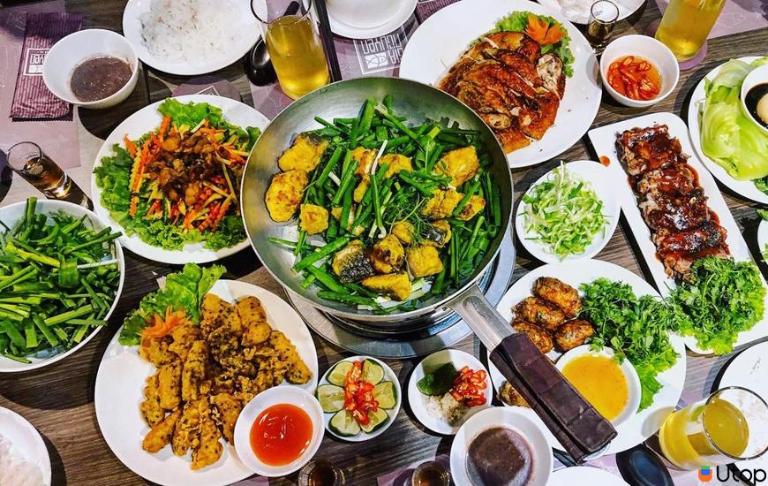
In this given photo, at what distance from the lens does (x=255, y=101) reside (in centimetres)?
261

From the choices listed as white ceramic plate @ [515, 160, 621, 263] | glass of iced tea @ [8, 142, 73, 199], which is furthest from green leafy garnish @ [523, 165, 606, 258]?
glass of iced tea @ [8, 142, 73, 199]

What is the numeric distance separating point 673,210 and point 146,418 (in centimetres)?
203

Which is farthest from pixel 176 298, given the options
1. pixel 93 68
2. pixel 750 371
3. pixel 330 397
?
pixel 750 371

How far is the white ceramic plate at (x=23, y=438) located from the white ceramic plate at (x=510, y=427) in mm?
1338

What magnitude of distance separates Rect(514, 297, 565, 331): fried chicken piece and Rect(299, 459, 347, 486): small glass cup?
0.83 m

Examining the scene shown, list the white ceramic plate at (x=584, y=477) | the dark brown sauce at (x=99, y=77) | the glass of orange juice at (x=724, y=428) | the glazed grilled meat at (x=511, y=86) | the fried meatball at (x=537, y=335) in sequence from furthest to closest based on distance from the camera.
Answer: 1. the dark brown sauce at (x=99, y=77)
2. the glazed grilled meat at (x=511, y=86)
3. the fried meatball at (x=537, y=335)
4. the white ceramic plate at (x=584, y=477)
5. the glass of orange juice at (x=724, y=428)

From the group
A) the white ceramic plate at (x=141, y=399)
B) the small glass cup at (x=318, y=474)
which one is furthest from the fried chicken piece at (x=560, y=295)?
the small glass cup at (x=318, y=474)

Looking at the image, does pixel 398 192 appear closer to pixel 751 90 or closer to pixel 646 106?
pixel 646 106

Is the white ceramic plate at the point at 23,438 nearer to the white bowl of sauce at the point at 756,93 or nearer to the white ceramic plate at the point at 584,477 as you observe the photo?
the white ceramic plate at the point at 584,477

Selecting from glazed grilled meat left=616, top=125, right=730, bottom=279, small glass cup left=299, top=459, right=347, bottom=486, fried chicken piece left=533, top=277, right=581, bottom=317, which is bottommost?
small glass cup left=299, top=459, right=347, bottom=486

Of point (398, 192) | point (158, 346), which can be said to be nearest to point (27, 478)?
point (158, 346)

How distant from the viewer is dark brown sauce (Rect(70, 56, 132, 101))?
2504mm

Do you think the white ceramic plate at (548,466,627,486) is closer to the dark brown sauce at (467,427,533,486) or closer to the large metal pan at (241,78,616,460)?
the dark brown sauce at (467,427,533,486)

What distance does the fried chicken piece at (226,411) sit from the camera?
195cm
